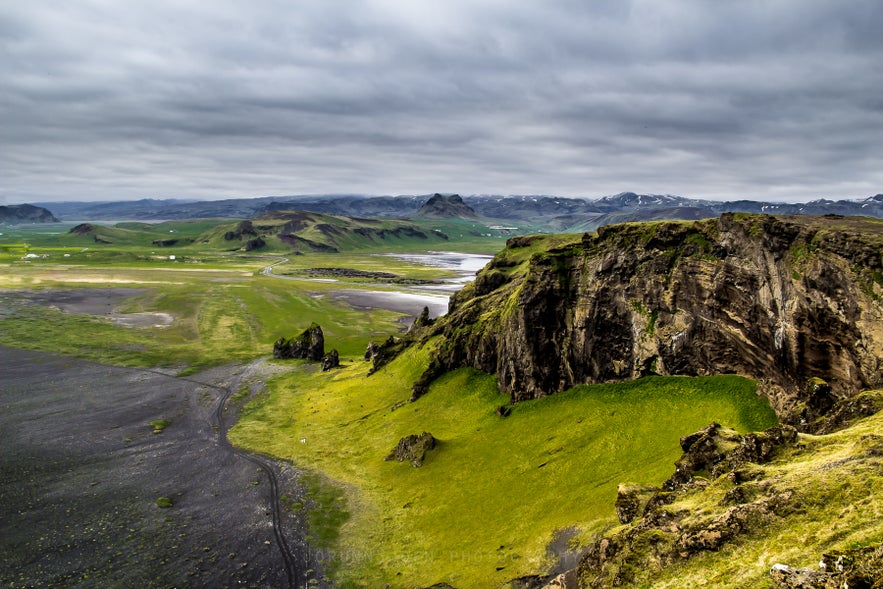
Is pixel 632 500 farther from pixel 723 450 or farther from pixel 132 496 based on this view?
pixel 132 496

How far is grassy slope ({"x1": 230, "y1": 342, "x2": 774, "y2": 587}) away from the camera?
51.2 m

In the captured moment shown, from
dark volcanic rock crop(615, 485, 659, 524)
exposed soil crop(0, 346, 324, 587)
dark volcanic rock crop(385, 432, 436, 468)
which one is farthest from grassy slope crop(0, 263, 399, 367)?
dark volcanic rock crop(615, 485, 659, 524)

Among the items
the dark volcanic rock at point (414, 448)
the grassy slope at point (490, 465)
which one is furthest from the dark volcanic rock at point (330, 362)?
the dark volcanic rock at point (414, 448)

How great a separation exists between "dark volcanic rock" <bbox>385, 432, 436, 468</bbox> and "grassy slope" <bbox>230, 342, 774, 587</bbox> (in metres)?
1.33

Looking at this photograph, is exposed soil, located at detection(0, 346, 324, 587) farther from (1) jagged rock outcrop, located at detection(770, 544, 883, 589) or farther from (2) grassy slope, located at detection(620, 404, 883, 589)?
(1) jagged rock outcrop, located at detection(770, 544, 883, 589)

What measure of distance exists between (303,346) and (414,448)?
261 feet

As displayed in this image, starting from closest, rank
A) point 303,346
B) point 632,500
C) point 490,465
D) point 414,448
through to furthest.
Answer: point 632,500 < point 490,465 < point 414,448 < point 303,346

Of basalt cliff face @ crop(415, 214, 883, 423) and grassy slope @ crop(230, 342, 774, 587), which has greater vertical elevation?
basalt cliff face @ crop(415, 214, 883, 423)

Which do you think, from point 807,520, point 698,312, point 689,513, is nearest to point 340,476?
point 689,513

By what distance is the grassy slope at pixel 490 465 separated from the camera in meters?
51.2

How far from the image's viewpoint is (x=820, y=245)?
48969 mm

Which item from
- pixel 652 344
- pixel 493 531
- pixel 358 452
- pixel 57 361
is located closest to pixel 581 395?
pixel 652 344

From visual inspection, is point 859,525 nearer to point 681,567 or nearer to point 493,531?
point 681,567

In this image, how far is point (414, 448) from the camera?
74062 millimetres
